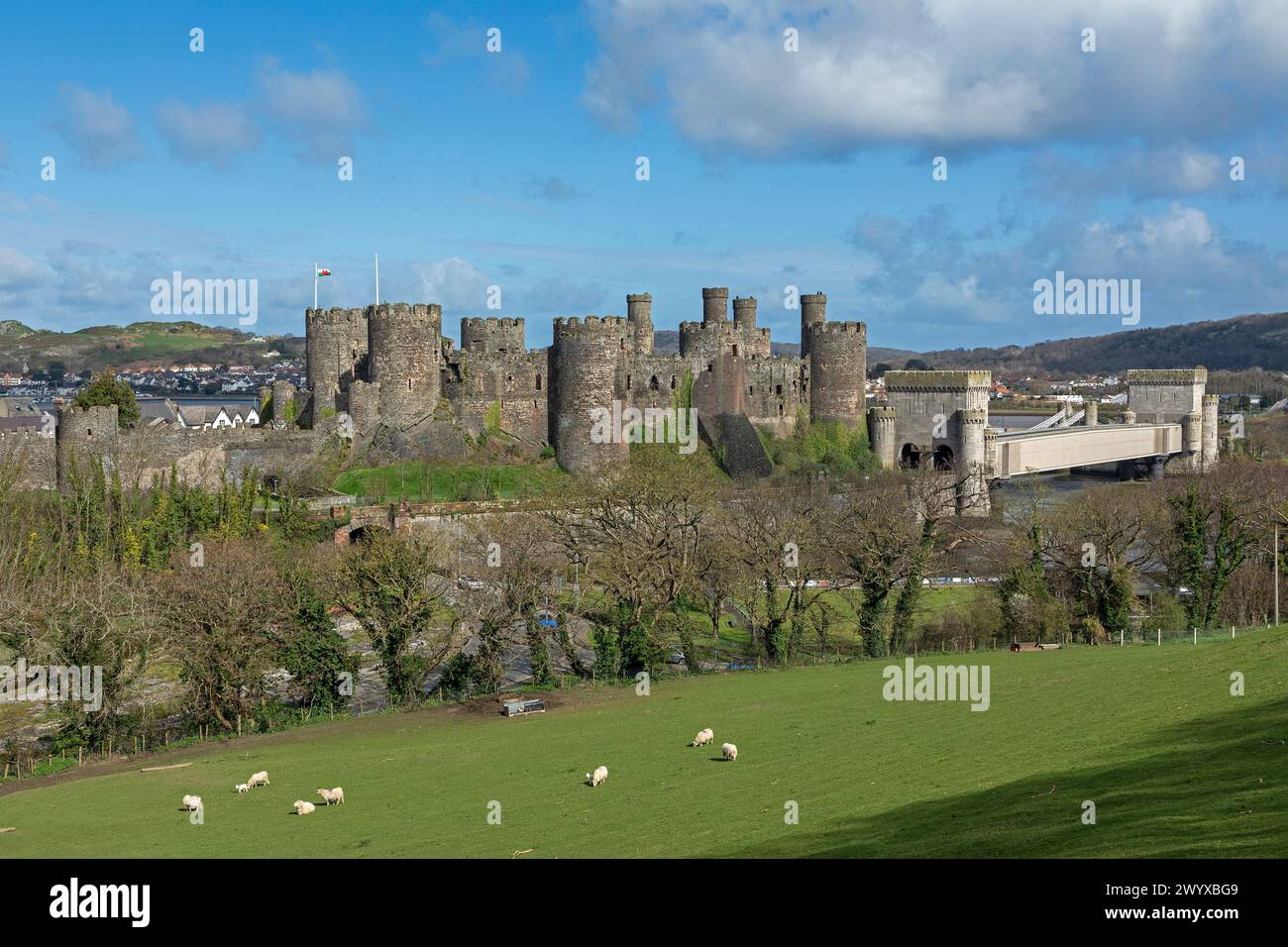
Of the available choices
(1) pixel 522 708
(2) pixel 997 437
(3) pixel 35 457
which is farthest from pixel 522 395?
(2) pixel 997 437

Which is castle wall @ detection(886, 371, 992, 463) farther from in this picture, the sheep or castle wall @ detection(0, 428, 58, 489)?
the sheep

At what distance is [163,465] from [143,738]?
92.1 feet

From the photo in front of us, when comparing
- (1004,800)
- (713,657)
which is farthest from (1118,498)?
(1004,800)

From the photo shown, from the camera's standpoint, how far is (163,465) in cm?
6166

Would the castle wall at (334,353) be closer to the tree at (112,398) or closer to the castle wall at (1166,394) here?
the tree at (112,398)
